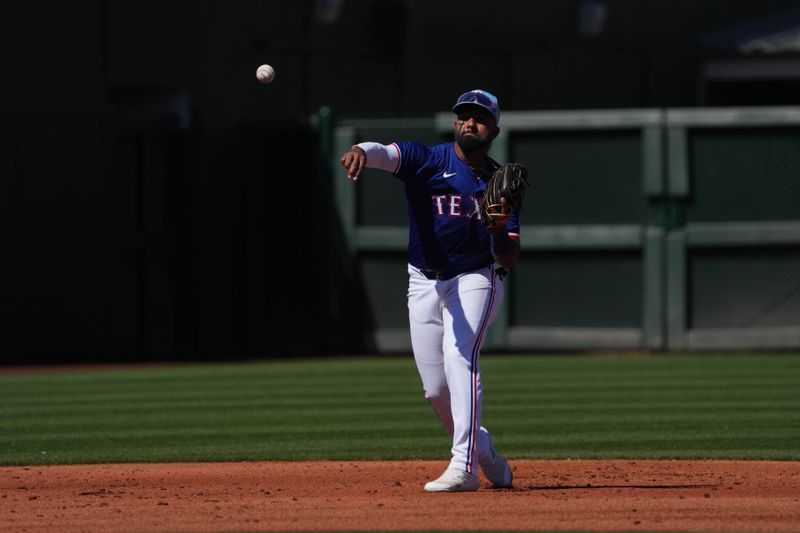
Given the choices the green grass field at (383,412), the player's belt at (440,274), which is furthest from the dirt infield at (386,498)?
the player's belt at (440,274)

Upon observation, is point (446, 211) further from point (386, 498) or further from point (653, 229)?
point (653, 229)

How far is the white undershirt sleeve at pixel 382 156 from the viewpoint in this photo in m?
7.23

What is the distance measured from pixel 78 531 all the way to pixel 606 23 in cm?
1917

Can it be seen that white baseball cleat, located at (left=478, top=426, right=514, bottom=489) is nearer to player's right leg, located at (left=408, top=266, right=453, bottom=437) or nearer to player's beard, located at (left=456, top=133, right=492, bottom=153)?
player's right leg, located at (left=408, top=266, right=453, bottom=437)

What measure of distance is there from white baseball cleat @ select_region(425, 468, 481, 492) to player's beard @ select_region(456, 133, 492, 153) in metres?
1.53

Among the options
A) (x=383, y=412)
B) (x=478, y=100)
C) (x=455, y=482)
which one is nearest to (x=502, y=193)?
(x=478, y=100)

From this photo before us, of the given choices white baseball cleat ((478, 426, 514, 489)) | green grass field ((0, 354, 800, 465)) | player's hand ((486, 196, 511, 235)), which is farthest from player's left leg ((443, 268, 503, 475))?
green grass field ((0, 354, 800, 465))

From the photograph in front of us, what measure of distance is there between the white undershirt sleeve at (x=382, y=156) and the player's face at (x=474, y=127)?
13.0 inches

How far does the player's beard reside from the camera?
7480 mm


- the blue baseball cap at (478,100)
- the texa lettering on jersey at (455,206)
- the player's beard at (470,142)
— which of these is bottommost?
the texa lettering on jersey at (455,206)

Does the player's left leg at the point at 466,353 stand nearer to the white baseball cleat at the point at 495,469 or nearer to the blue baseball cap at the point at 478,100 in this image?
the white baseball cleat at the point at 495,469

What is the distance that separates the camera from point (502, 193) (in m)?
7.08

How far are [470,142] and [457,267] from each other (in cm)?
60

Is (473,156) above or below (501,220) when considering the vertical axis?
above
